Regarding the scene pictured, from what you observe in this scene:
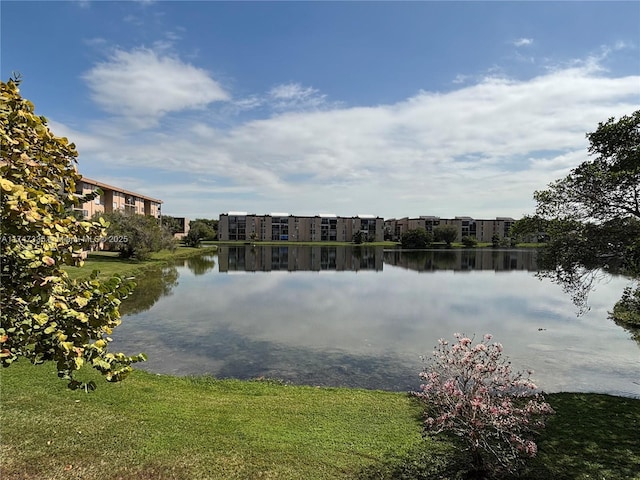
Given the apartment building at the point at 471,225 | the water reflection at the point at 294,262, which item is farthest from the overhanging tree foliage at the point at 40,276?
the apartment building at the point at 471,225

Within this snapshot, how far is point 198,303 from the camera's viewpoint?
2725cm

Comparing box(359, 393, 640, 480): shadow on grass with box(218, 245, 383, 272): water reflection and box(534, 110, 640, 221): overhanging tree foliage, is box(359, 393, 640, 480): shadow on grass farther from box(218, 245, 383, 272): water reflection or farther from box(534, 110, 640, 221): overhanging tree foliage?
box(218, 245, 383, 272): water reflection

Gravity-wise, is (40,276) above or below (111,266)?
above

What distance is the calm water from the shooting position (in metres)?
14.6

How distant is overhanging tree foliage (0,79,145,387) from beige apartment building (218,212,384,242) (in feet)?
478

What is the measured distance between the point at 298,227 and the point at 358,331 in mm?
133941

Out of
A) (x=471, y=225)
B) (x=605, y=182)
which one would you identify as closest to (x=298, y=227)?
(x=471, y=225)

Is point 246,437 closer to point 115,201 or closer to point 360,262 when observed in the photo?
point 360,262

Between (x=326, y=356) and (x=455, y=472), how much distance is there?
969 centimetres

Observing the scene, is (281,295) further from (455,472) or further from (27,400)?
(455,472)

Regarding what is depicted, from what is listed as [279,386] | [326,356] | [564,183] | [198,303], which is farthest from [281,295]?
[564,183]

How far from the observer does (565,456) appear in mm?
7605

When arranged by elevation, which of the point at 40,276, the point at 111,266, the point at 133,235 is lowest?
the point at 111,266

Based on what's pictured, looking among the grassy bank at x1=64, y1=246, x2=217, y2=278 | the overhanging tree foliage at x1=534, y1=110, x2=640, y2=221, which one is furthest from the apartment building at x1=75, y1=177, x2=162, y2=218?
the overhanging tree foliage at x1=534, y1=110, x2=640, y2=221
